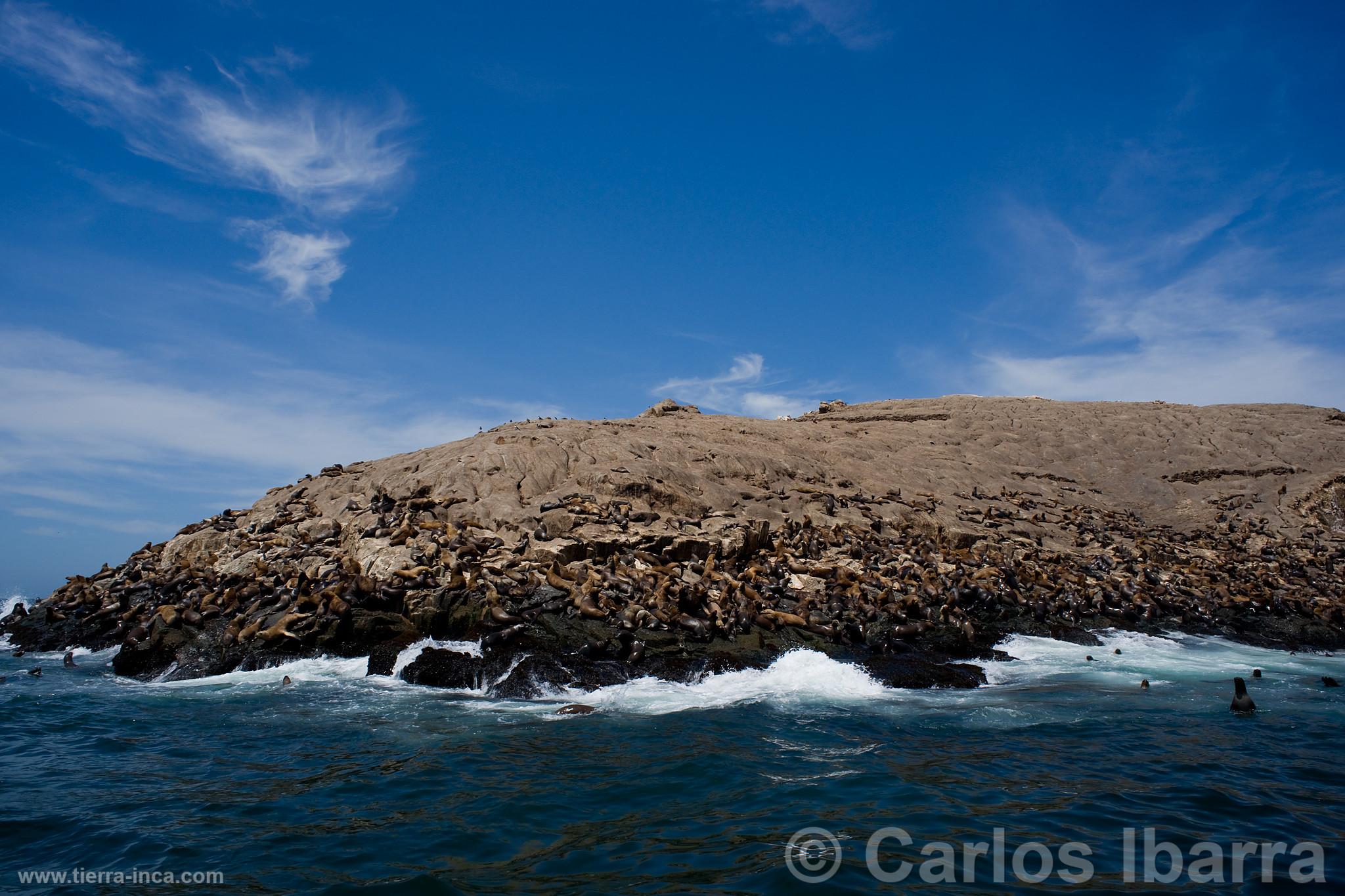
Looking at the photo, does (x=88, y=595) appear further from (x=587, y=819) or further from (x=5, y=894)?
(x=587, y=819)

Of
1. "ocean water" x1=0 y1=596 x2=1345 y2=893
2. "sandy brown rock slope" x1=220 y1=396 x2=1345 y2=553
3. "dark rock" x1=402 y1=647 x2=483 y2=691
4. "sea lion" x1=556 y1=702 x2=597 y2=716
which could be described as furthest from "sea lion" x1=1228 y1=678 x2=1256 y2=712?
"dark rock" x1=402 y1=647 x2=483 y2=691

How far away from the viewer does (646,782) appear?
8.72 m

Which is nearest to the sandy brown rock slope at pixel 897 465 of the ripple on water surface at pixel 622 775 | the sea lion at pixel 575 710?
the sea lion at pixel 575 710

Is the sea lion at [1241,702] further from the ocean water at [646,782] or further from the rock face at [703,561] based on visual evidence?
the rock face at [703,561]

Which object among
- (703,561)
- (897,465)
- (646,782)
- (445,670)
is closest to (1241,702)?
(646,782)

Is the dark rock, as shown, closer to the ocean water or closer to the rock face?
the rock face

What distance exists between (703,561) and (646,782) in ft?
37.4

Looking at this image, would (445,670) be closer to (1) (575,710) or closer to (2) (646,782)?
(1) (575,710)

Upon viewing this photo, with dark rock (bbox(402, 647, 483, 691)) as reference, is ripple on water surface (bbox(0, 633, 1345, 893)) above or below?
below

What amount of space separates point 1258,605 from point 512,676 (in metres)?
22.3

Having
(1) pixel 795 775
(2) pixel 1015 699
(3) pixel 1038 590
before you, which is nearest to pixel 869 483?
(3) pixel 1038 590

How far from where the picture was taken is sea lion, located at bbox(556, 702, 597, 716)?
39.8ft

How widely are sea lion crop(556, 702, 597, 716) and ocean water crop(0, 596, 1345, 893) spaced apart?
36 centimetres

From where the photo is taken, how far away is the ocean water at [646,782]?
6430 mm
